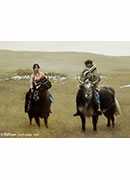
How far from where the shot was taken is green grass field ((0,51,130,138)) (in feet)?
14.3

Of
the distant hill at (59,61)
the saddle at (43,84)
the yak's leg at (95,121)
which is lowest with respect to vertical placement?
the yak's leg at (95,121)

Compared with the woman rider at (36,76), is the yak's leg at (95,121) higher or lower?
lower

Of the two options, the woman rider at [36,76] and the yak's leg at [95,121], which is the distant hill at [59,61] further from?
the yak's leg at [95,121]

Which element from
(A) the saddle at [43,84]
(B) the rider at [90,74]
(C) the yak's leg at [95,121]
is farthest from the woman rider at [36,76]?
(C) the yak's leg at [95,121]

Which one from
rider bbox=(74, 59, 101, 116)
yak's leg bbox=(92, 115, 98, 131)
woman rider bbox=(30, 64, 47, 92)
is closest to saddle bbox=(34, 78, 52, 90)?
woman rider bbox=(30, 64, 47, 92)

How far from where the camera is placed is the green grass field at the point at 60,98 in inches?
172

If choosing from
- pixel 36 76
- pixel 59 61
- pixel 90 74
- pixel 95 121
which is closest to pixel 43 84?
pixel 36 76

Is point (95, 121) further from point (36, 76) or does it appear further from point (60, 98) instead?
point (36, 76)
